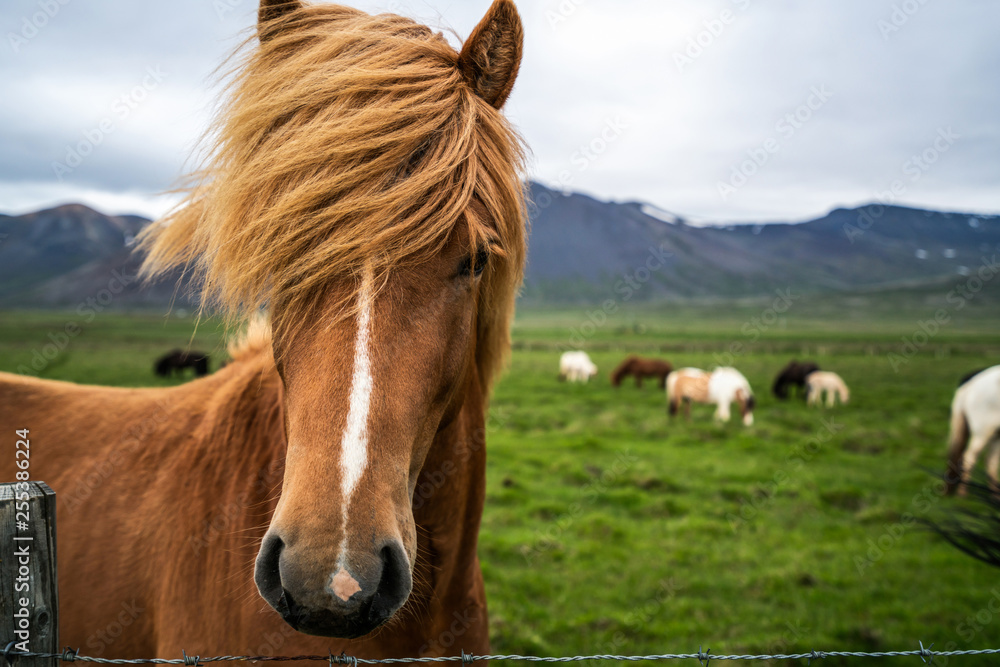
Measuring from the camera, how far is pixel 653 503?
8141mm

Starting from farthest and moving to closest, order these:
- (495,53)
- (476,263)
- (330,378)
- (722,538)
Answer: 1. (722,538)
2. (495,53)
3. (476,263)
4. (330,378)

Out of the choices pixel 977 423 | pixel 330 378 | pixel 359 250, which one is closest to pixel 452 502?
pixel 330 378

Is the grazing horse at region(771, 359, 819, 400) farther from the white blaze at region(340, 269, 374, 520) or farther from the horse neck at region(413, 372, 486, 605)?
the white blaze at region(340, 269, 374, 520)

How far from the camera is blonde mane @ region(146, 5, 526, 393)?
1.34 meters

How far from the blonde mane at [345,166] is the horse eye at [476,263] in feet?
0.17

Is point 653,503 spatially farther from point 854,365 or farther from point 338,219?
point 854,365

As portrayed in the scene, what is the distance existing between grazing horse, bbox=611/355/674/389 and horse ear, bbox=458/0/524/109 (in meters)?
20.4

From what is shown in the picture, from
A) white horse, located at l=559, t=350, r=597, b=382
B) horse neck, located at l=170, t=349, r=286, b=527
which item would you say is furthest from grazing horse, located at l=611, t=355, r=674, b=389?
horse neck, located at l=170, t=349, r=286, b=527

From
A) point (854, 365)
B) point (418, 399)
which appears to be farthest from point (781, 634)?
point (854, 365)

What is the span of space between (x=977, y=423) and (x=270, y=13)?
11263mm

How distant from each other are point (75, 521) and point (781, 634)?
568cm

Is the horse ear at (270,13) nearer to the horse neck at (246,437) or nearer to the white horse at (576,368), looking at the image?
the horse neck at (246,437)

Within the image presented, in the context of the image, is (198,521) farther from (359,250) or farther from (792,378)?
(792,378)

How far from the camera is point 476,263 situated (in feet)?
4.93
